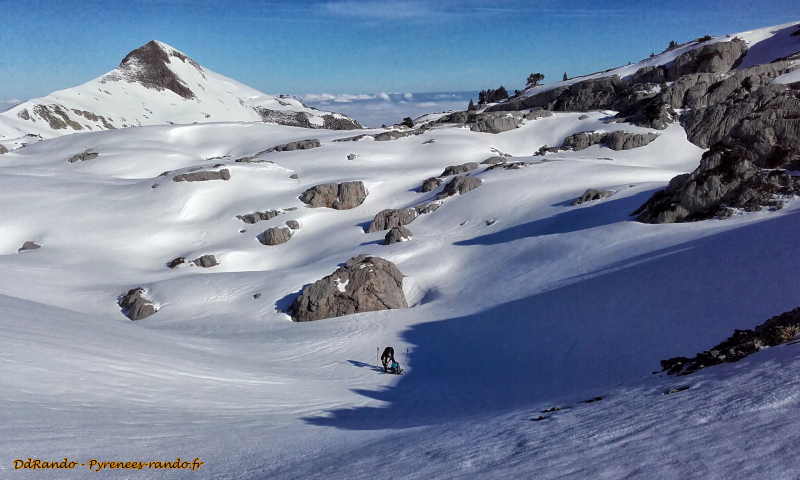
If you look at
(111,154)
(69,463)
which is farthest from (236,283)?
(111,154)

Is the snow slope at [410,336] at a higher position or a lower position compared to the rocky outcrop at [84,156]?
lower

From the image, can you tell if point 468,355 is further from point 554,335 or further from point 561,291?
point 561,291

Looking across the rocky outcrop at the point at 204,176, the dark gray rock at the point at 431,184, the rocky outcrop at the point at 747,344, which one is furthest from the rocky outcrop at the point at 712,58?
the rocky outcrop at the point at 747,344

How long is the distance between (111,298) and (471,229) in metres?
20.8

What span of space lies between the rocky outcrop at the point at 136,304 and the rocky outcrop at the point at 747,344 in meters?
24.0

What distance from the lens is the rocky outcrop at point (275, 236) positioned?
120 ft

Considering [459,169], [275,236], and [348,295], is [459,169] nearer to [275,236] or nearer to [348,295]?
[275,236]

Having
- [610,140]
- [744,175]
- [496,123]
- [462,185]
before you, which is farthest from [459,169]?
[744,175]

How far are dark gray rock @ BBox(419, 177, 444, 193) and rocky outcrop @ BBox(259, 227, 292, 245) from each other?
1192cm

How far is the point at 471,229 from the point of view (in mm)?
32188

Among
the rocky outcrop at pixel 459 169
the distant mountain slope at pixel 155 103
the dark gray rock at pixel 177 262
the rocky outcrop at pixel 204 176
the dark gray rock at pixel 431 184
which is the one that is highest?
the distant mountain slope at pixel 155 103

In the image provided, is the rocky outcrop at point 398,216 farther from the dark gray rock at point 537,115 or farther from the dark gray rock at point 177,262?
the dark gray rock at point 537,115

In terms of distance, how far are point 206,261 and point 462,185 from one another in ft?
60.6

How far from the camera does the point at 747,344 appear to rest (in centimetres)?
850
